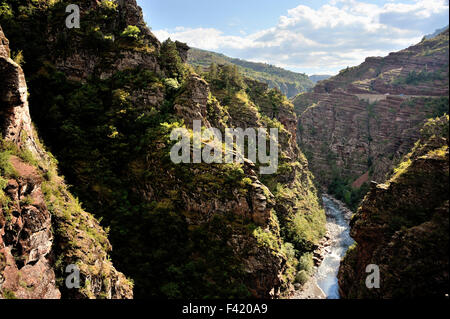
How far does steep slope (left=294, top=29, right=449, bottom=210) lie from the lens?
7556 cm

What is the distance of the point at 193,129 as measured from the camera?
29.8 metres

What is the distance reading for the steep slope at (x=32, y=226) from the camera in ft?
40.1

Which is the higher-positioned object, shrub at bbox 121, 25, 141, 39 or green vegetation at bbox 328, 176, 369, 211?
shrub at bbox 121, 25, 141, 39

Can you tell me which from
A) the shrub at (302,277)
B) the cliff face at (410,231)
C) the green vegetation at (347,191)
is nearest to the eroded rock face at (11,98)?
the cliff face at (410,231)

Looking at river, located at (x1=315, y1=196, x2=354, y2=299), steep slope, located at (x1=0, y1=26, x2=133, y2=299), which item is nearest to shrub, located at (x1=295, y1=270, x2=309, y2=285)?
river, located at (x1=315, y1=196, x2=354, y2=299)

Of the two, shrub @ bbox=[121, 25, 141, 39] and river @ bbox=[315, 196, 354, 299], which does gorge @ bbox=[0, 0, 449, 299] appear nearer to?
shrub @ bbox=[121, 25, 141, 39]

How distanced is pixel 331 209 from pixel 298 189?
23332 mm

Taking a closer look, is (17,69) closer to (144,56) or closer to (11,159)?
(11,159)

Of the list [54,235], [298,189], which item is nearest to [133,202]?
[54,235]

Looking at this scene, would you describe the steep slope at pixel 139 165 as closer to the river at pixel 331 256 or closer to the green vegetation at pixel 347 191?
the river at pixel 331 256

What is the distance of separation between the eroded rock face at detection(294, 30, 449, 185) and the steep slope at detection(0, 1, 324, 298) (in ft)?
189

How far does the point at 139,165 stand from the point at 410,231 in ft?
73.2

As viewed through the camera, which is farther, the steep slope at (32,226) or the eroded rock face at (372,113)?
the eroded rock face at (372,113)

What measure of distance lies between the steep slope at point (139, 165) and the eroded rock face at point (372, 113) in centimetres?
5750
